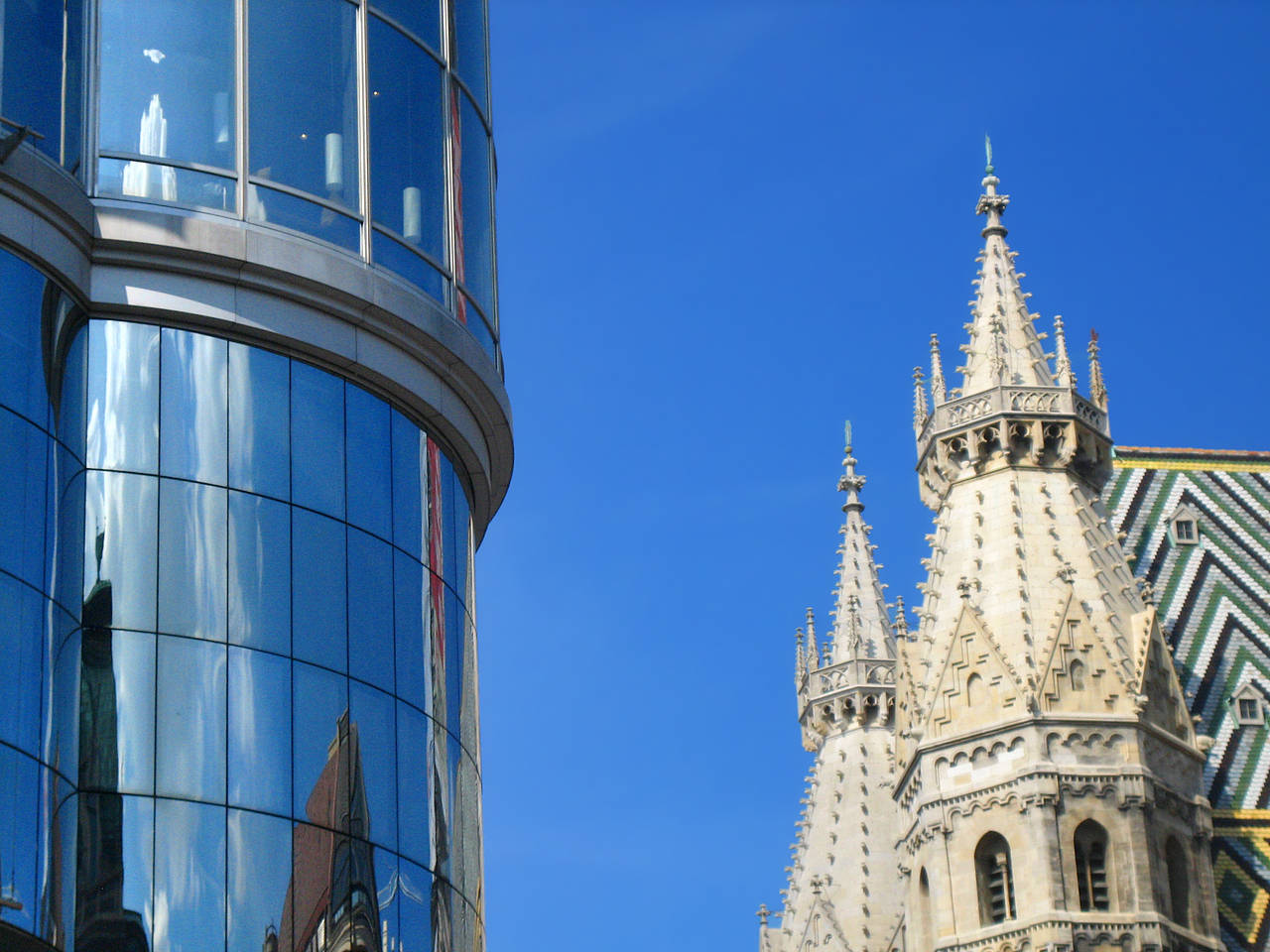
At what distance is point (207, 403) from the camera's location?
31609mm

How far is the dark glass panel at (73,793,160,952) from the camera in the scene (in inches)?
1132

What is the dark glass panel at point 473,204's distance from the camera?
36406mm

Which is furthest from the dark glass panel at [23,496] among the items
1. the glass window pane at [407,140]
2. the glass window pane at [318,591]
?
the glass window pane at [407,140]

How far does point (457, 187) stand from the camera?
120ft

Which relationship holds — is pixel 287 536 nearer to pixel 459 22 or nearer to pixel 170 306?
pixel 170 306

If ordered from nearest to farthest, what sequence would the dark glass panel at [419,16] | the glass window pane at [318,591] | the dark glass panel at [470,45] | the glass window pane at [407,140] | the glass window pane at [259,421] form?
the glass window pane at [318,591]
the glass window pane at [259,421]
the glass window pane at [407,140]
the dark glass panel at [419,16]
the dark glass panel at [470,45]

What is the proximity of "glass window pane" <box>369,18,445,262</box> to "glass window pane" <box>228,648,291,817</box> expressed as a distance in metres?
6.60

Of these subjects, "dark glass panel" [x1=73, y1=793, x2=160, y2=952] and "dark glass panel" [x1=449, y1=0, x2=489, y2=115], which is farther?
"dark glass panel" [x1=449, y1=0, x2=489, y2=115]

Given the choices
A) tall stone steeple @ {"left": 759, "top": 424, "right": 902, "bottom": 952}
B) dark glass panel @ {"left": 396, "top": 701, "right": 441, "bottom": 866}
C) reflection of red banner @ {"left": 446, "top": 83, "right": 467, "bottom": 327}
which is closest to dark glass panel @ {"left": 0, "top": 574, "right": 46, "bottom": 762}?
dark glass panel @ {"left": 396, "top": 701, "right": 441, "bottom": 866}

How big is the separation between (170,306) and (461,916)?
8.22 meters

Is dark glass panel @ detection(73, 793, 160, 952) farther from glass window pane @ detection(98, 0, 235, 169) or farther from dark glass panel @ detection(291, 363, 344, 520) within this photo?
glass window pane @ detection(98, 0, 235, 169)

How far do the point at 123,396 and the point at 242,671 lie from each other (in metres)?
3.48

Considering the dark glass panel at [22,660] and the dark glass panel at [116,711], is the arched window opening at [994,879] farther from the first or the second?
the dark glass panel at [22,660]

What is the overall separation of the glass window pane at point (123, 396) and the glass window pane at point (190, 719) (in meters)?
2.20
